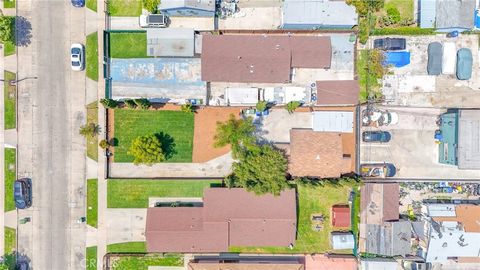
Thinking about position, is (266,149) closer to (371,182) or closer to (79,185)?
(371,182)

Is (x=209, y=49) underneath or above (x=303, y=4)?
underneath

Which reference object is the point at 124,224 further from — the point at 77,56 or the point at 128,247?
the point at 77,56

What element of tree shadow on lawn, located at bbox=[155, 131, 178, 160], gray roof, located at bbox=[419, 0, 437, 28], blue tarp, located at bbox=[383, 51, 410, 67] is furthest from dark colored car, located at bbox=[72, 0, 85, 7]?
gray roof, located at bbox=[419, 0, 437, 28]

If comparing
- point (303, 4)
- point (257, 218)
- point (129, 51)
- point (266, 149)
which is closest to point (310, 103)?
point (266, 149)

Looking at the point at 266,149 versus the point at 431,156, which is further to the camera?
Result: the point at 431,156

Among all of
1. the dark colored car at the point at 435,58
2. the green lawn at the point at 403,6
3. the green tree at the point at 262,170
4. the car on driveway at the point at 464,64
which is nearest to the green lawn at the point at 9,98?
the green tree at the point at 262,170

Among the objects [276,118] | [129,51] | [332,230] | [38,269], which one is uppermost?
[129,51]

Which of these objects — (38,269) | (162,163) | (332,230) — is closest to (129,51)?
(162,163)
